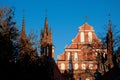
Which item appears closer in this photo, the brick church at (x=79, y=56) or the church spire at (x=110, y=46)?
the church spire at (x=110, y=46)

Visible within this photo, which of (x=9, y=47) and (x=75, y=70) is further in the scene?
(x=75, y=70)

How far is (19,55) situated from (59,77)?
137 feet

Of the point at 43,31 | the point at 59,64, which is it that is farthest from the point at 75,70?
the point at 43,31

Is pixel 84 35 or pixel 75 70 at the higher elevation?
pixel 84 35

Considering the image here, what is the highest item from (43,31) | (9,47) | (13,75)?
(43,31)

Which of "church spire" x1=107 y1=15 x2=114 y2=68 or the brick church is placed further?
the brick church

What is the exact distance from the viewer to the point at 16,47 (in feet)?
120

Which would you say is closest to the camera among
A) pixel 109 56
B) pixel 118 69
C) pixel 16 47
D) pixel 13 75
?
pixel 13 75

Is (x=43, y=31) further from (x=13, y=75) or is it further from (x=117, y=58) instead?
(x=13, y=75)

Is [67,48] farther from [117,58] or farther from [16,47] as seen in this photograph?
[16,47]

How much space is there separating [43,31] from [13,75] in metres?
36.3

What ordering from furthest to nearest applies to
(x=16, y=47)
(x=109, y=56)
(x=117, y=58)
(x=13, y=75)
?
(x=109, y=56) → (x=117, y=58) → (x=16, y=47) → (x=13, y=75)

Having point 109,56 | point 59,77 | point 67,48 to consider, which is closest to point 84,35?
point 67,48

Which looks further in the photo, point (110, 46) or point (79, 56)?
point (79, 56)
